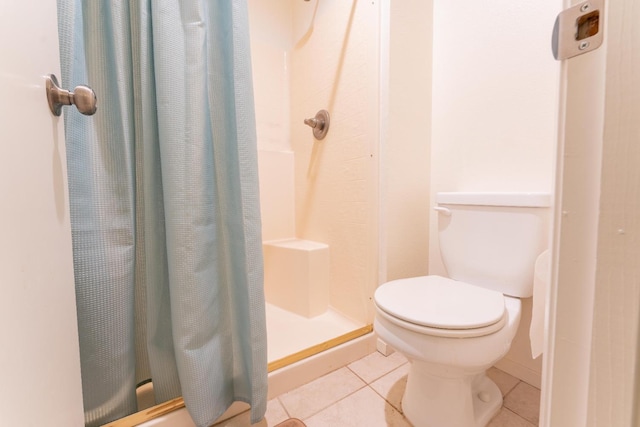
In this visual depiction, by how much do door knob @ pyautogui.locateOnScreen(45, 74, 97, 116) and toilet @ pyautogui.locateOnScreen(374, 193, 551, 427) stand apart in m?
0.79

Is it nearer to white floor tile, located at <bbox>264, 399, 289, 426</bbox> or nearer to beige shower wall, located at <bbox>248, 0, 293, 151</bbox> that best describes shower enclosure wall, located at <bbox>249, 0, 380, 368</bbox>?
beige shower wall, located at <bbox>248, 0, 293, 151</bbox>

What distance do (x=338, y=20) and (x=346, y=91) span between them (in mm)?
366

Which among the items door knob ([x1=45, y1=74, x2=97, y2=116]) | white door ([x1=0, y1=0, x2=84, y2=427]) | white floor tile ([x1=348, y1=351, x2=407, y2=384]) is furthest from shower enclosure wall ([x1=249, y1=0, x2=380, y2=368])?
door knob ([x1=45, y1=74, x2=97, y2=116])

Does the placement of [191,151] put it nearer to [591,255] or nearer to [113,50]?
[113,50]

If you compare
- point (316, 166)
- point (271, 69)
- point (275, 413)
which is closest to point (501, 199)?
point (316, 166)

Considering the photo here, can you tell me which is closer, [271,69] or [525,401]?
[525,401]

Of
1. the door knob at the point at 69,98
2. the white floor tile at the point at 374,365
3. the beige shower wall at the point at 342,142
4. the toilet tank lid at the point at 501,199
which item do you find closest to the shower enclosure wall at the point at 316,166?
the beige shower wall at the point at 342,142

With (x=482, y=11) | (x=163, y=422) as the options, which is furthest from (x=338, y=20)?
(x=163, y=422)

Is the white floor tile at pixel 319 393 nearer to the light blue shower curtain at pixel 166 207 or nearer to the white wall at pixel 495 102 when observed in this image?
the light blue shower curtain at pixel 166 207

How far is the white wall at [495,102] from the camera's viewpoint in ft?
2.83

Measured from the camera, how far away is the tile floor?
77 centimetres

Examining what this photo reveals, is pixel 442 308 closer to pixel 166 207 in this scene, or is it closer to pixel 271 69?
pixel 166 207

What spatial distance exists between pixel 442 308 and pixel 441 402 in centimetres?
29

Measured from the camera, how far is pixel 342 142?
1251mm
